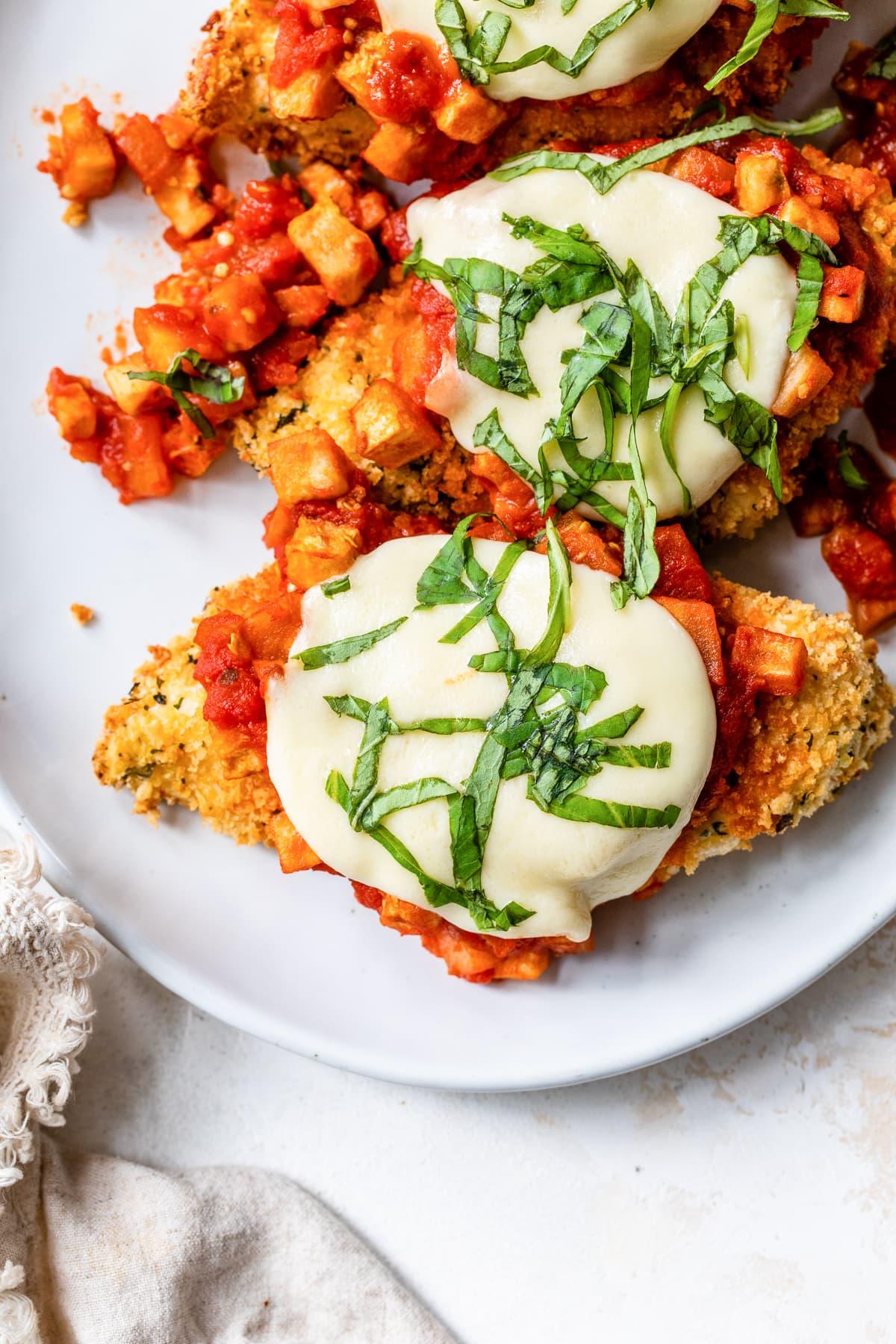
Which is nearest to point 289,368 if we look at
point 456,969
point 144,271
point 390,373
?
point 390,373

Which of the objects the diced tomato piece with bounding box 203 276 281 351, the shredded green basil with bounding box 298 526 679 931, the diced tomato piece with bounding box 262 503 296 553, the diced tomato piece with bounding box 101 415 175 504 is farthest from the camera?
the diced tomato piece with bounding box 101 415 175 504

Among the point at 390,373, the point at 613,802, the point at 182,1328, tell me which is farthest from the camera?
the point at 182,1328

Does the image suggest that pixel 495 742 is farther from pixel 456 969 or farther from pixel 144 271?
pixel 144 271

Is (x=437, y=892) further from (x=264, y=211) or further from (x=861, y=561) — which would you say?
(x=264, y=211)

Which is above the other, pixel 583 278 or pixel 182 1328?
pixel 583 278

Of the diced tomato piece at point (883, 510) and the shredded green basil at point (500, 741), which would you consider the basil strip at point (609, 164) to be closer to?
the shredded green basil at point (500, 741)

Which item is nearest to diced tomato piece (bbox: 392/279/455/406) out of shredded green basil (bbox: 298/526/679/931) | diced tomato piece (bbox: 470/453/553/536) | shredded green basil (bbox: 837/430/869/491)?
diced tomato piece (bbox: 470/453/553/536)

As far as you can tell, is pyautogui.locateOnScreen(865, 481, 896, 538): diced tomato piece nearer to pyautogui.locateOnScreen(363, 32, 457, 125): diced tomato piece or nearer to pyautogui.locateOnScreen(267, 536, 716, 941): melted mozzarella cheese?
pyautogui.locateOnScreen(267, 536, 716, 941): melted mozzarella cheese

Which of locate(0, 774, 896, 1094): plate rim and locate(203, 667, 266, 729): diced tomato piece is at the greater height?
locate(203, 667, 266, 729): diced tomato piece
